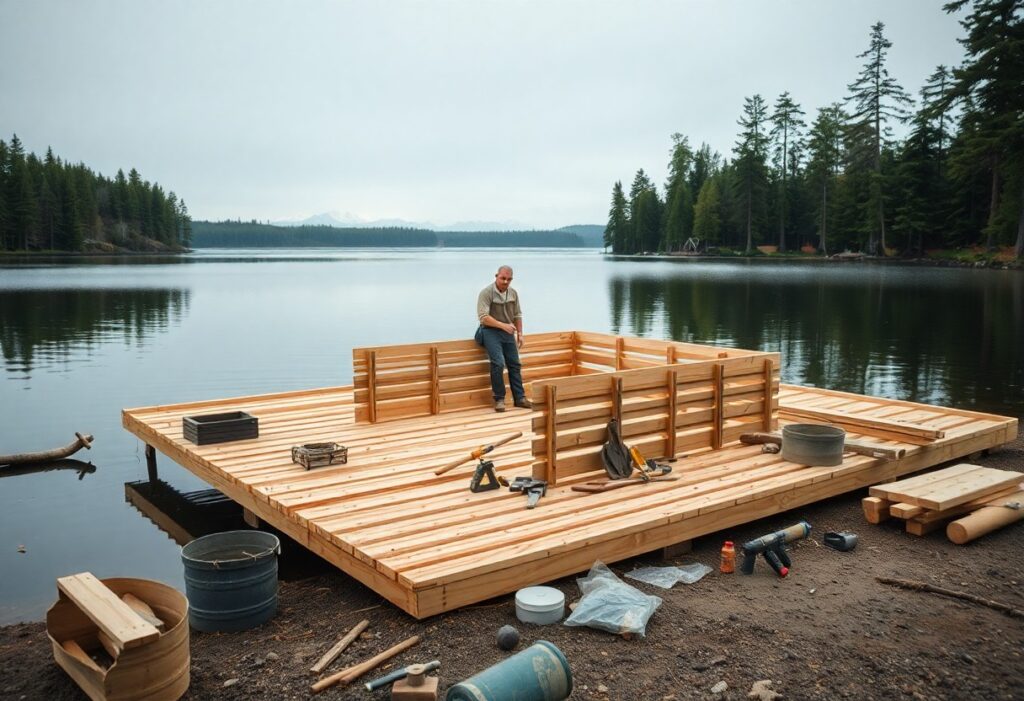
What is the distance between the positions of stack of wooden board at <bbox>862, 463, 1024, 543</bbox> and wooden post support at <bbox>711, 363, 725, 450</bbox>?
4.94ft

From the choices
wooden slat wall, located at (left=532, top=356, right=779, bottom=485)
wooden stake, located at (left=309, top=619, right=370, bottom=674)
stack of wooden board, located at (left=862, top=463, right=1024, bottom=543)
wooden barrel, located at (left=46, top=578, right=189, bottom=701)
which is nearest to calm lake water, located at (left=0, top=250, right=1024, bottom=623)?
wooden barrel, located at (left=46, top=578, right=189, bottom=701)

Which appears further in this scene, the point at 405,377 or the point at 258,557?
the point at 405,377

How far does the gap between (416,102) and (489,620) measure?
381 ft

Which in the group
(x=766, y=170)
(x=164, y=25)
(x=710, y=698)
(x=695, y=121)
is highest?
(x=164, y=25)

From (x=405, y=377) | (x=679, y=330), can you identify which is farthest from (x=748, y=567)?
(x=679, y=330)

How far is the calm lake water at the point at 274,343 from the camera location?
8.37 meters

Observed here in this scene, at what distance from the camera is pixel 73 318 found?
29609 millimetres

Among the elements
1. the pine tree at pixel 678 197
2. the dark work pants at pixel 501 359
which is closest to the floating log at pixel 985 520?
the dark work pants at pixel 501 359

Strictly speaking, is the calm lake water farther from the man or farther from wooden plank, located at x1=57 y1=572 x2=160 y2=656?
the man

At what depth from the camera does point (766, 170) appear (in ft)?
269

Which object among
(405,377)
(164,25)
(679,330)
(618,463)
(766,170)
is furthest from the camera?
(164,25)

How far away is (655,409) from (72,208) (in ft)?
354

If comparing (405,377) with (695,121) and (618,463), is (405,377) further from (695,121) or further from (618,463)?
(695,121)

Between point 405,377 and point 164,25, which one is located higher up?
point 164,25
